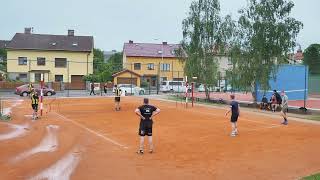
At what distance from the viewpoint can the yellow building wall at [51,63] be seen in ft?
216

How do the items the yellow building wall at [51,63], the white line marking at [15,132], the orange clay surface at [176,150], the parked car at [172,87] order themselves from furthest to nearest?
1. the yellow building wall at [51,63]
2. the parked car at [172,87]
3. the white line marking at [15,132]
4. the orange clay surface at [176,150]

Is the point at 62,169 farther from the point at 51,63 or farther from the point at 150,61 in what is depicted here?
the point at 150,61

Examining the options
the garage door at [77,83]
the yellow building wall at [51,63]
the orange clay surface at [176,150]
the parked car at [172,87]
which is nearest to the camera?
the orange clay surface at [176,150]

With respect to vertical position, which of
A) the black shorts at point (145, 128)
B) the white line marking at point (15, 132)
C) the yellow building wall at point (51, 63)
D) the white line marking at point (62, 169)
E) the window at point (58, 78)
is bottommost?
the white line marking at point (62, 169)

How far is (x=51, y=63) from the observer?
220 feet

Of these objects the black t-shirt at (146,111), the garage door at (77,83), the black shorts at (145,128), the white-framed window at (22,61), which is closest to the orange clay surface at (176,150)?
the black shorts at (145,128)

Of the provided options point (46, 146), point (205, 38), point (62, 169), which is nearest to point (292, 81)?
point (205, 38)

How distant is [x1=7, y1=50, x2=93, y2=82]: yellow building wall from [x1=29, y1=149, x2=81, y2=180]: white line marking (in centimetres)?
4975

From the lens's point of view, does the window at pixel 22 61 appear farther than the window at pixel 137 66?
No

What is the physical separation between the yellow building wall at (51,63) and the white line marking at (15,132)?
40.9 metres

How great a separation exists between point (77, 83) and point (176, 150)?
50.7m

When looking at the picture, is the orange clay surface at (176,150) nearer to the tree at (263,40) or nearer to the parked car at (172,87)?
the tree at (263,40)

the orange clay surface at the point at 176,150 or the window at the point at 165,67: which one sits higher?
the window at the point at 165,67

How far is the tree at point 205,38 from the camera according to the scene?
42.5 metres
